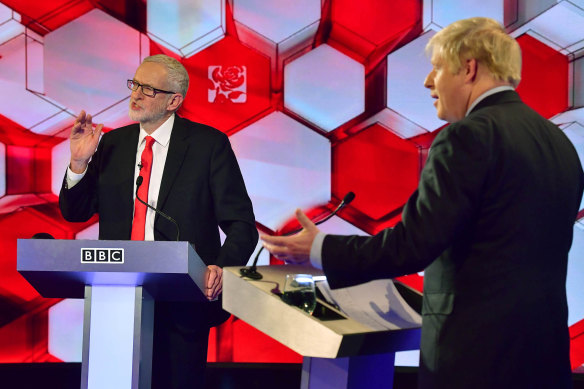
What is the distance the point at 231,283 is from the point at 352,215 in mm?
2134

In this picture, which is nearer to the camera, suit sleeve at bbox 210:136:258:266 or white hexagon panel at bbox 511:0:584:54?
suit sleeve at bbox 210:136:258:266

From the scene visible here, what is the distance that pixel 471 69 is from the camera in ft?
4.68

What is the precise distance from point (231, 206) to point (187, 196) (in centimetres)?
15

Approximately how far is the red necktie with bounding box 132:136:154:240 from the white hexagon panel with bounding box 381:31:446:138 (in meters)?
1.61

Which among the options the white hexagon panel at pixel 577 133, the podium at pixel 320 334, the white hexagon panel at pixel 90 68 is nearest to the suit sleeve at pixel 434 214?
the podium at pixel 320 334

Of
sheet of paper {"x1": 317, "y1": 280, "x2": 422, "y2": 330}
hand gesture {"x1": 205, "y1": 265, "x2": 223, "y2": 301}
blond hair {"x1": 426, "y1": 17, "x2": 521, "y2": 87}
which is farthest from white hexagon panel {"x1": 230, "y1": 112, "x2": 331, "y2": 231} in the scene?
blond hair {"x1": 426, "y1": 17, "x2": 521, "y2": 87}

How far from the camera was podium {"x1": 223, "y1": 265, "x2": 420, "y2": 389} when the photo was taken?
1.30 meters

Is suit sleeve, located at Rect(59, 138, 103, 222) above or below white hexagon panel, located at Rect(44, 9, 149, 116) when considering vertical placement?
below

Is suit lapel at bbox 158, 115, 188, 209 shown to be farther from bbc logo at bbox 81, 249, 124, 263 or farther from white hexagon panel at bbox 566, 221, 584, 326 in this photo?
white hexagon panel at bbox 566, 221, 584, 326

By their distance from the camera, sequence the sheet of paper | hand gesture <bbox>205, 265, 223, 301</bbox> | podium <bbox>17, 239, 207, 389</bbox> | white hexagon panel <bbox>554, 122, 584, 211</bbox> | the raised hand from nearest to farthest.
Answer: the sheet of paper, podium <bbox>17, 239, 207, 389</bbox>, hand gesture <bbox>205, 265, 223, 301</bbox>, the raised hand, white hexagon panel <bbox>554, 122, 584, 211</bbox>

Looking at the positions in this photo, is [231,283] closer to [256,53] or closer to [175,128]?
[175,128]

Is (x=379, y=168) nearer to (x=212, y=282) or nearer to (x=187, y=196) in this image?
(x=187, y=196)

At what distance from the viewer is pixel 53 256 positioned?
1.67m

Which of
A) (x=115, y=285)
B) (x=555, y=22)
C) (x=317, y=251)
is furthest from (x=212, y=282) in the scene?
(x=555, y=22)
